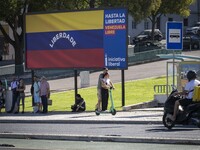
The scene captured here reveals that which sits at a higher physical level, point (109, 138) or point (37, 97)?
point (37, 97)

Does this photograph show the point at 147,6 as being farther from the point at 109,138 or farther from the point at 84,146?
the point at 84,146

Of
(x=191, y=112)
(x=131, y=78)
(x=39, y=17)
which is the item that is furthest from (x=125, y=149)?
(x=131, y=78)

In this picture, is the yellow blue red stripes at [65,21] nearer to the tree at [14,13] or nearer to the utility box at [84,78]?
the utility box at [84,78]

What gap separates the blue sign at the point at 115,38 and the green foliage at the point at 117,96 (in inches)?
82.9

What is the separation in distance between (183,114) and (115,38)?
30.8 ft

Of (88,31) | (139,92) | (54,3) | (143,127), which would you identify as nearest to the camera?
(143,127)

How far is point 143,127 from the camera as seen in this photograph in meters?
17.7

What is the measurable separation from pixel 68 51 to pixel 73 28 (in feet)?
3.51

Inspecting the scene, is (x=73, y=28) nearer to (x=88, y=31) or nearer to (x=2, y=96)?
(x=88, y=31)

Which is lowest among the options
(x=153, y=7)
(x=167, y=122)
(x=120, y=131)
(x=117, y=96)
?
(x=120, y=131)

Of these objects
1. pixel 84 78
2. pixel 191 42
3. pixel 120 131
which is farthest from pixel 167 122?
pixel 191 42

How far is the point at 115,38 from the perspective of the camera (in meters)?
25.2

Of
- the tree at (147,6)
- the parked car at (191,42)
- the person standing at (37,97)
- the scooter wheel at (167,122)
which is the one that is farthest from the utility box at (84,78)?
Answer: the parked car at (191,42)

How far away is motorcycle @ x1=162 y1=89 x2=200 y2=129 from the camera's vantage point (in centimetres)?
1622
